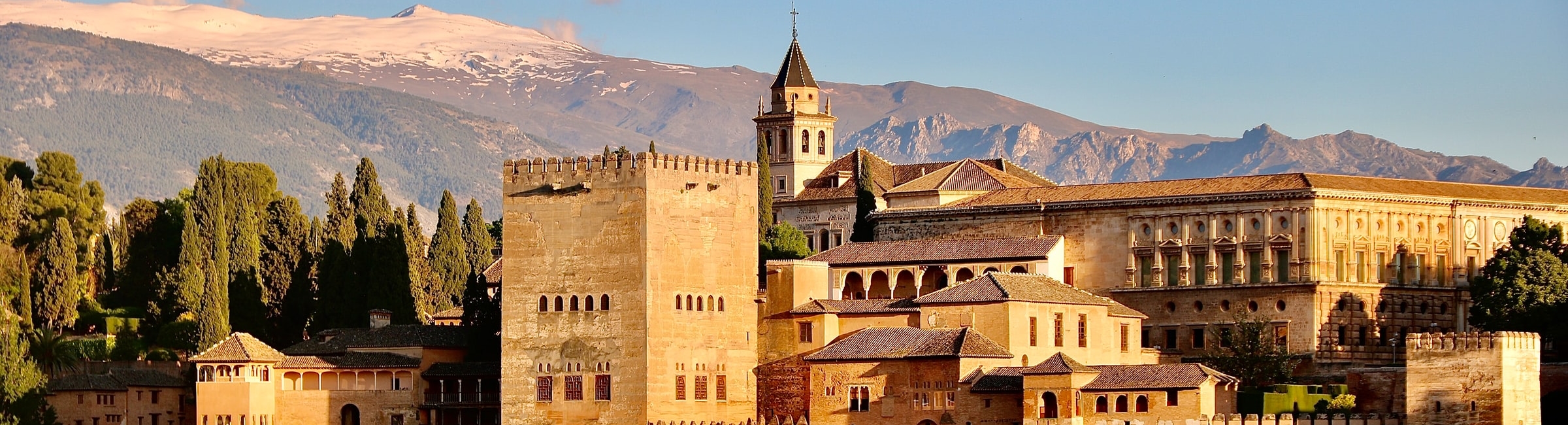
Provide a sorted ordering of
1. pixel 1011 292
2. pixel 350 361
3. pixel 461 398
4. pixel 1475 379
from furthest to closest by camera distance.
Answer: pixel 350 361 < pixel 461 398 < pixel 1011 292 < pixel 1475 379

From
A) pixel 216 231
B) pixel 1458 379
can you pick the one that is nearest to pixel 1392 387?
pixel 1458 379

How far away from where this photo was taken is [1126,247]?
8338cm

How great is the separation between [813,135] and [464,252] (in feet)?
60.4

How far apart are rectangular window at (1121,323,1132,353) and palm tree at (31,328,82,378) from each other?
3367 centimetres

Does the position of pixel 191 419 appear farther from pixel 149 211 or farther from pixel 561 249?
pixel 149 211

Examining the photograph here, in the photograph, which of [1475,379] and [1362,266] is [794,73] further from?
[1475,379]

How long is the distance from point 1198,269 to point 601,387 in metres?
20.9

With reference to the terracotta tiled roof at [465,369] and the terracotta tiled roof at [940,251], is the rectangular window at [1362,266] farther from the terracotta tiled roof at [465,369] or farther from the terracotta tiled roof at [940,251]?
the terracotta tiled roof at [465,369]

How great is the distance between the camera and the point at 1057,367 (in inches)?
2680

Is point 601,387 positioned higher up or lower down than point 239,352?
lower down

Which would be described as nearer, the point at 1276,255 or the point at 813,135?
the point at 1276,255

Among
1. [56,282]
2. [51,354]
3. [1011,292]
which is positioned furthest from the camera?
[56,282]

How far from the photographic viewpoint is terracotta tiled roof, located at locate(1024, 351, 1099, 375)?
67812 mm

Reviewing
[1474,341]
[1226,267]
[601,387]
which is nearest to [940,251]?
[1226,267]
